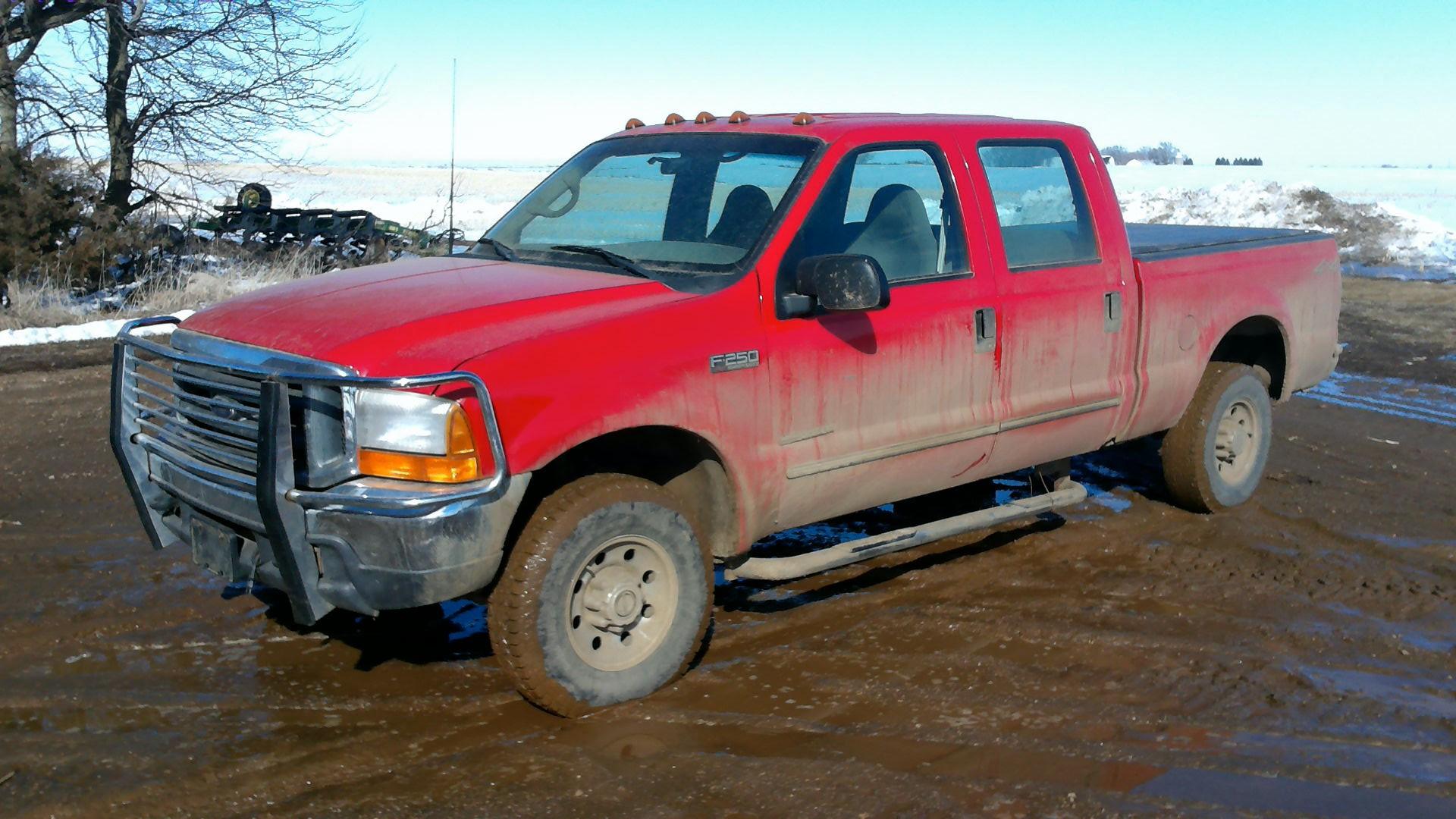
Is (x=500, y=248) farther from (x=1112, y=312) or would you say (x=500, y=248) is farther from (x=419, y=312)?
(x=1112, y=312)

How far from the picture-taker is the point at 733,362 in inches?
175

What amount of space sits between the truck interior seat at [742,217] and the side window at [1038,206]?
1159 mm

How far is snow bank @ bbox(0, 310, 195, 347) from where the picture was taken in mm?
11813

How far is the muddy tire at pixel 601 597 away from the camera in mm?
3986

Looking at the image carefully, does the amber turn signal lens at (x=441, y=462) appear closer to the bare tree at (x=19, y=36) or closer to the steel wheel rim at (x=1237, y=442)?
the steel wheel rim at (x=1237, y=442)

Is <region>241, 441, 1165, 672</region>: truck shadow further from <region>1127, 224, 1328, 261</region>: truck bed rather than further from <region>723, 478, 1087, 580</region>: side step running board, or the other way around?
<region>1127, 224, 1328, 261</region>: truck bed

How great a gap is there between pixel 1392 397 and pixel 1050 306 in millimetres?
5837

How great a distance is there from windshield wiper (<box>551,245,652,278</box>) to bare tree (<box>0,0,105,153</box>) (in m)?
13.2

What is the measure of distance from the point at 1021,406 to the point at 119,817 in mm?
3724

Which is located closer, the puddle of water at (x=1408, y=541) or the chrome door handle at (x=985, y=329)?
the chrome door handle at (x=985, y=329)

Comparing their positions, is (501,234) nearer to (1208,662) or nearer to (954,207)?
(954,207)

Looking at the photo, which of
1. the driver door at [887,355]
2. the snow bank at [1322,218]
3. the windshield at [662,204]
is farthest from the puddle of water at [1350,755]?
the snow bank at [1322,218]

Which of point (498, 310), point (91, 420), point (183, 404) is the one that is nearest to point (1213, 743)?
point (498, 310)

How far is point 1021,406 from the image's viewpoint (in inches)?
215
